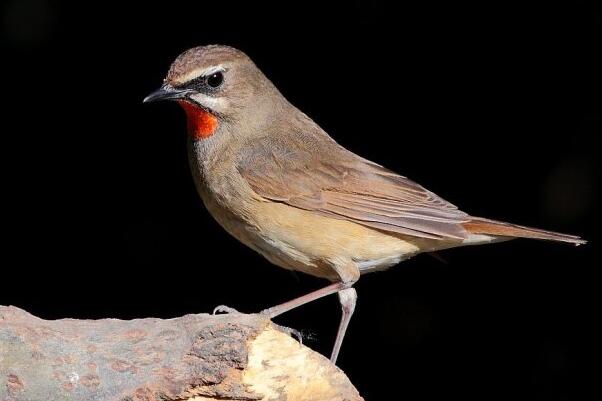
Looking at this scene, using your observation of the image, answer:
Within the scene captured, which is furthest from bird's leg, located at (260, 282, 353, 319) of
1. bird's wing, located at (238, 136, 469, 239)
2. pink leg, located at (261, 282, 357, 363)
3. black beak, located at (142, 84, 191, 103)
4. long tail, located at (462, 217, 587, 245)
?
black beak, located at (142, 84, 191, 103)

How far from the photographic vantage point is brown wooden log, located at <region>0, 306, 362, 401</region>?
3814 mm

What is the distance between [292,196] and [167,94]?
71 centimetres

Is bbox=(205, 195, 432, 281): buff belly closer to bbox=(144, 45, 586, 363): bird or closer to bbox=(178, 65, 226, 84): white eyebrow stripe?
bbox=(144, 45, 586, 363): bird

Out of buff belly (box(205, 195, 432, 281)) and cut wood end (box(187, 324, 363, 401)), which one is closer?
cut wood end (box(187, 324, 363, 401))

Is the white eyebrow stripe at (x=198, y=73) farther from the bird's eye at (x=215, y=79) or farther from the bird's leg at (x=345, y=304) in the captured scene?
the bird's leg at (x=345, y=304)

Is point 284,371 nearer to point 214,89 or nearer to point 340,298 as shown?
point 340,298

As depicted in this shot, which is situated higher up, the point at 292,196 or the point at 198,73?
the point at 198,73

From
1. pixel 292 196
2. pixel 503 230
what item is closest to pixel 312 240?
pixel 292 196

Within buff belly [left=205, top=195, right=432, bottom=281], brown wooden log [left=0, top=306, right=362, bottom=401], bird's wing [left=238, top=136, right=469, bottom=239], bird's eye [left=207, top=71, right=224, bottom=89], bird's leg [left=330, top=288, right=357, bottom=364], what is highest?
bird's eye [left=207, top=71, right=224, bottom=89]

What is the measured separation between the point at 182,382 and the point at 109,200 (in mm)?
3657

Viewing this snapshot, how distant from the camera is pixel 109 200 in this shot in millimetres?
7355

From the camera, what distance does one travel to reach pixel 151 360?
389 centimetres

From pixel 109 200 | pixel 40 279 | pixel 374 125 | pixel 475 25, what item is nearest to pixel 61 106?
pixel 109 200

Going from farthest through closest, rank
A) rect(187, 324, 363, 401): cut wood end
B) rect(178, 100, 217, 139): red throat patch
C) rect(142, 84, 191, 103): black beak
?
rect(178, 100, 217, 139): red throat patch, rect(142, 84, 191, 103): black beak, rect(187, 324, 363, 401): cut wood end
